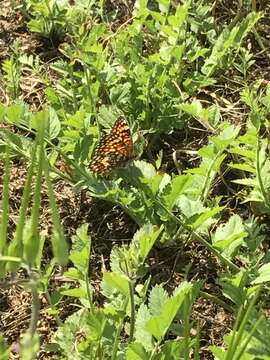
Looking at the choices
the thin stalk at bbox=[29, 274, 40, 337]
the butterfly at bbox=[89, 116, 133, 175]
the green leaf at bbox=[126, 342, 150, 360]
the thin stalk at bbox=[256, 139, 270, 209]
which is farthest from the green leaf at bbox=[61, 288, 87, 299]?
the thin stalk at bbox=[29, 274, 40, 337]

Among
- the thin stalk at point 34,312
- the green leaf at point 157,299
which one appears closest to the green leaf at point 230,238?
the green leaf at point 157,299

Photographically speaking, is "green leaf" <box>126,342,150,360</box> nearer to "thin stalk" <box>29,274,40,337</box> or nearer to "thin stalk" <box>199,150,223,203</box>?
"thin stalk" <box>29,274,40,337</box>

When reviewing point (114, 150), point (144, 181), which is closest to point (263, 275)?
point (144, 181)

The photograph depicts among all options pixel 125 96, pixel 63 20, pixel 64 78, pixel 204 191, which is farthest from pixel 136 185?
pixel 63 20

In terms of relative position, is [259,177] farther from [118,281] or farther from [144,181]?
[118,281]

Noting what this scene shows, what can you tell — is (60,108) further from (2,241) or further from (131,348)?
(2,241)

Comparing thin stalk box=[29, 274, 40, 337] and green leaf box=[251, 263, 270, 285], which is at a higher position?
thin stalk box=[29, 274, 40, 337]

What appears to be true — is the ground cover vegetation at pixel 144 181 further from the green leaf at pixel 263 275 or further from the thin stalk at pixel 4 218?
the thin stalk at pixel 4 218
